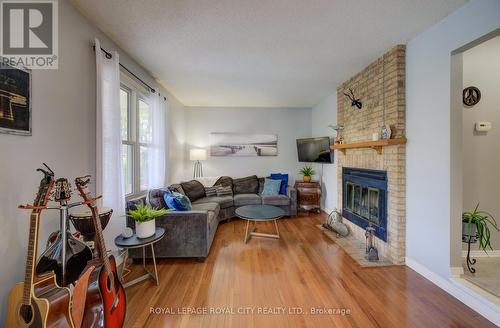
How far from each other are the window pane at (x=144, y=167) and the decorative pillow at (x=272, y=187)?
2463mm

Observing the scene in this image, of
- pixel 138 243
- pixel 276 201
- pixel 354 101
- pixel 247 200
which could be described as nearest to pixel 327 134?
pixel 354 101

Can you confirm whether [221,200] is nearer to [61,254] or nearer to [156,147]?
[156,147]

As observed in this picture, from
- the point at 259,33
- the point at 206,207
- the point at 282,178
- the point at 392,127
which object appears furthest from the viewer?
the point at 282,178

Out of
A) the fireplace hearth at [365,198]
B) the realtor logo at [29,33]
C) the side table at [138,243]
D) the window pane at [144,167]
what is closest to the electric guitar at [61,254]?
the side table at [138,243]

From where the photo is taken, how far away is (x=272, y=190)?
482 centimetres

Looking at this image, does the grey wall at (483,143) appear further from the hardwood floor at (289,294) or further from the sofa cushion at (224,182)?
the sofa cushion at (224,182)

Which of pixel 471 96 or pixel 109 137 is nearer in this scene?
pixel 109 137

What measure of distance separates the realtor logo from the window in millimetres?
1215

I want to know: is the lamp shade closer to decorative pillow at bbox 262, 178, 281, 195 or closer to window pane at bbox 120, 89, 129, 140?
decorative pillow at bbox 262, 178, 281, 195

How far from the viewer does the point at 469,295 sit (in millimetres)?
1852

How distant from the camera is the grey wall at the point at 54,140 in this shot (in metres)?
1.35

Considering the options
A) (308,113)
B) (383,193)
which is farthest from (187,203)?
(308,113)

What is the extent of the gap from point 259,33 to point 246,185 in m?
3.48

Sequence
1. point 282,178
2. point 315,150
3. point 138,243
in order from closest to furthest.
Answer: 1. point 138,243
2. point 315,150
3. point 282,178
